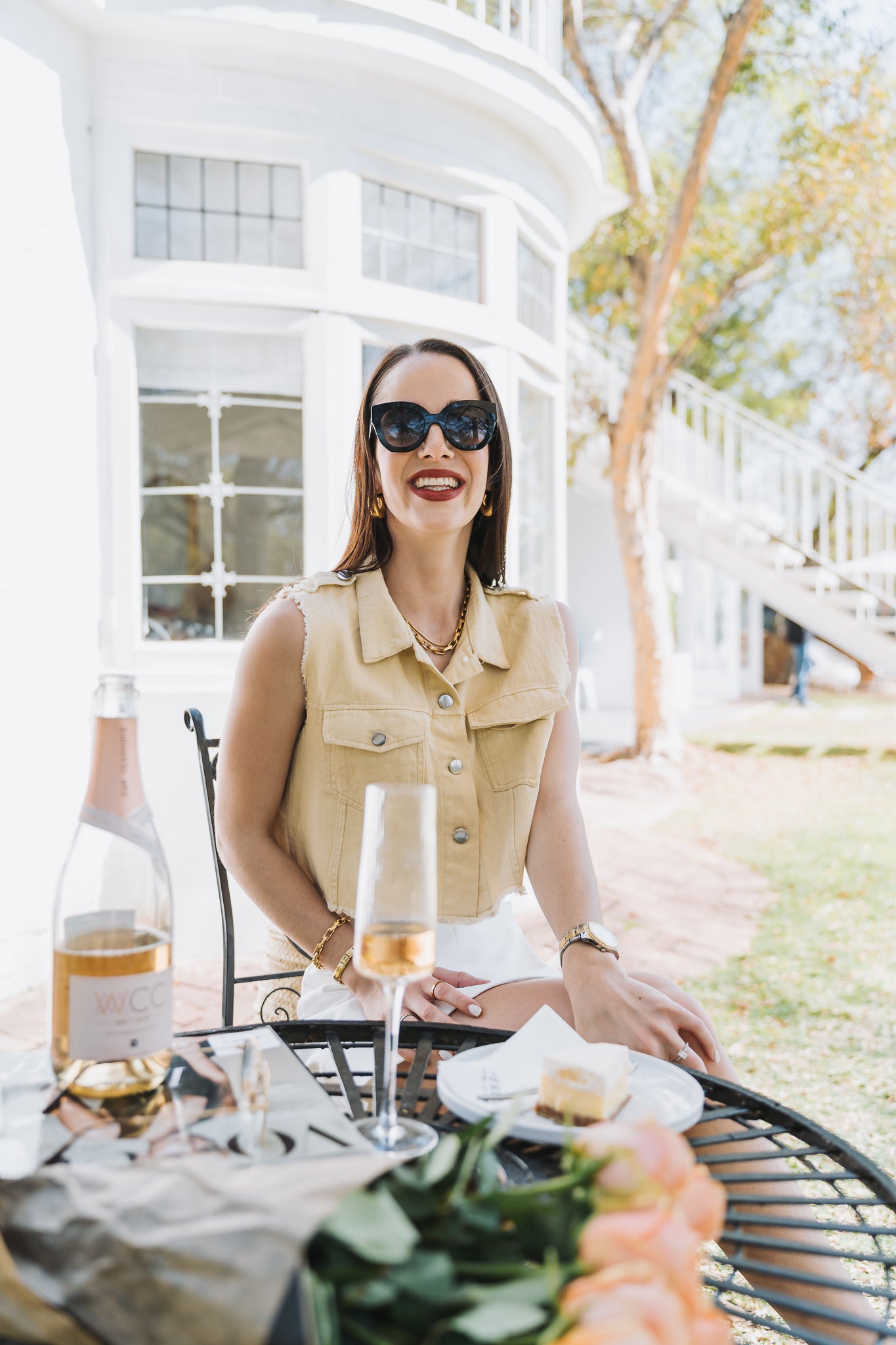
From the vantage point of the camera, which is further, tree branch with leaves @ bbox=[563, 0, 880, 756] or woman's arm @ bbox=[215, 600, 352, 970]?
tree branch with leaves @ bbox=[563, 0, 880, 756]

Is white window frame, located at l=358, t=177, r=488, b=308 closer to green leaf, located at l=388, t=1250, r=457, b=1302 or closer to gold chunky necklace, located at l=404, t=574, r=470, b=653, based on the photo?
gold chunky necklace, located at l=404, t=574, r=470, b=653

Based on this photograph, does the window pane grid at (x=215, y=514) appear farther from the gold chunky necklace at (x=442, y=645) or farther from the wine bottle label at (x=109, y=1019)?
the wine bottle label at (x=109, y=1019)

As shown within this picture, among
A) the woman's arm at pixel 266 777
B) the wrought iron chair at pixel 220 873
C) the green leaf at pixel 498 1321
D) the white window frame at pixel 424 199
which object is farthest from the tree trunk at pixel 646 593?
the green leaf at pixel 498 1321

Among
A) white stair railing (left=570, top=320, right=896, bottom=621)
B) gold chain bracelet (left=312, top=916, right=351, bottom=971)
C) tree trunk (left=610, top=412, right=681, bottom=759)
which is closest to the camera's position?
gold chain bracelet (left=312, top=916, right=351, bottom=971)

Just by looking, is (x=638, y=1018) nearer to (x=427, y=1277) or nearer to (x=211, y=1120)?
(x=211, y=1120)

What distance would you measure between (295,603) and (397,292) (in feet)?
9.06

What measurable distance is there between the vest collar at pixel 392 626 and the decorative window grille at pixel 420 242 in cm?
278

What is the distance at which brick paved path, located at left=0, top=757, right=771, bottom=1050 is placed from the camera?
332cm

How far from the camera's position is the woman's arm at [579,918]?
137 centimetres

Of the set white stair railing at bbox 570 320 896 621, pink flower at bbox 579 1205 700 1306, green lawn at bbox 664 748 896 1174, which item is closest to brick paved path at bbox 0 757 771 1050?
green lawn at bbox 664 748 896 1174

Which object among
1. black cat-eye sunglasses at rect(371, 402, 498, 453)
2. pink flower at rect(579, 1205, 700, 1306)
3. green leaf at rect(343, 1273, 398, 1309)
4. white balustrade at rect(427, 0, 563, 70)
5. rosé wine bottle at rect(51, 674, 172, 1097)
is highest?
white balustrade at rect(427, 0, 563, 70)

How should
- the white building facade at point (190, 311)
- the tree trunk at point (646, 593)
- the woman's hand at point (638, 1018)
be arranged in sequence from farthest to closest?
the tree trunk at point (646, 593) → the white building facade at point (190, 311) → the woman's hand at point (638, 1018)

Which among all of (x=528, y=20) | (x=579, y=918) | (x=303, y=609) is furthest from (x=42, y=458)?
(x=528, y=20)

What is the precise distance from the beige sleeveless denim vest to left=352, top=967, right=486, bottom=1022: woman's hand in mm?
216
